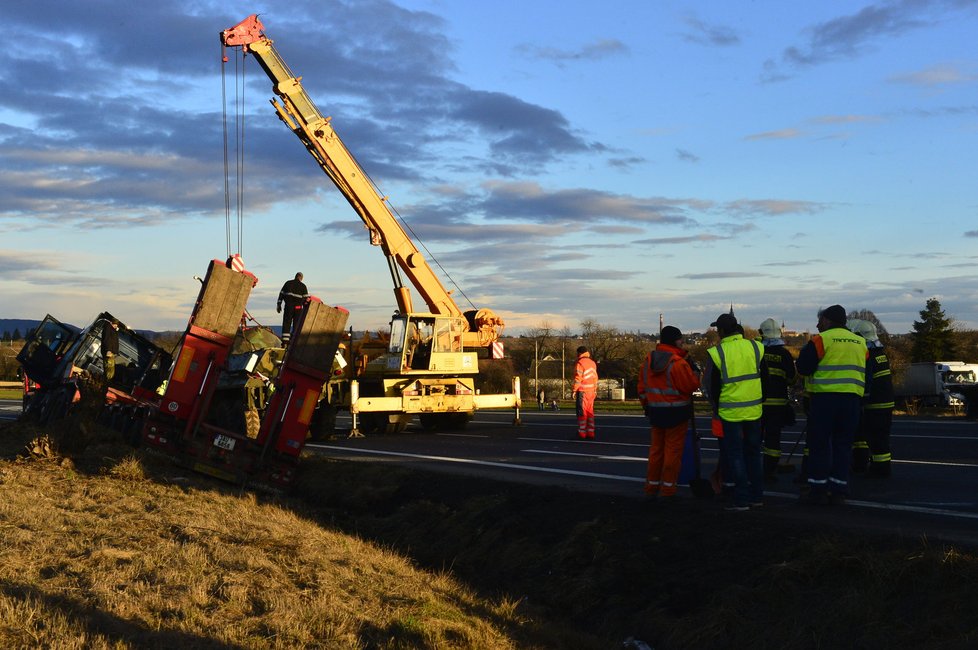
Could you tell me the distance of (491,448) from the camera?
18.0 metres

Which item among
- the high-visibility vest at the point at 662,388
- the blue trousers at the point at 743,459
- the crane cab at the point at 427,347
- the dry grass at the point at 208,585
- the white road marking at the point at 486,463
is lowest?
the dry grass at the point at 208,585

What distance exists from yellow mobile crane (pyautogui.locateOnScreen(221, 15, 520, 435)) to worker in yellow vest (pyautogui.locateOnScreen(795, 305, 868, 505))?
40.9 feet

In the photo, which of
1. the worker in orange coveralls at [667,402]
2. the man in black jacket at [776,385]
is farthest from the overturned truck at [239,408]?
the man in black jacket at [776,385]

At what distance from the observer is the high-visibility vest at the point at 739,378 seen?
9.45 m

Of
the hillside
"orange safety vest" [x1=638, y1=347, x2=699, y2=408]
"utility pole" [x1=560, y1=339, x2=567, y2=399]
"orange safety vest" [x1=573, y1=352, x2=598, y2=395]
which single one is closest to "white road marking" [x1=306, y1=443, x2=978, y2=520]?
the hillside

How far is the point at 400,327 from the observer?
21844 millimetres

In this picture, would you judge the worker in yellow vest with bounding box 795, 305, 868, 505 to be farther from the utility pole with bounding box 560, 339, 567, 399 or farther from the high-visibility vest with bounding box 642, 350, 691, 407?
the utility pole with bounding box 560, 339, 567, 399

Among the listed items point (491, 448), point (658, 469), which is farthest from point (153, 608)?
point (491, 448)

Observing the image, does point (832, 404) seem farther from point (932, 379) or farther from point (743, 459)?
point (932, 379)

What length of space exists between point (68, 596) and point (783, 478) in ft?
26.7

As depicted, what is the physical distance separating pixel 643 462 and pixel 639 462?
0.06 m

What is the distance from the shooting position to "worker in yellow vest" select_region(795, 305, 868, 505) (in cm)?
960

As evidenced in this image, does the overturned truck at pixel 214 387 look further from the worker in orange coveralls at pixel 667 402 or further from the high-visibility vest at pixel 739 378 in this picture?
the high-visibility vest at pixel 739 378

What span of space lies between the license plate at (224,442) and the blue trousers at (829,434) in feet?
24.2
